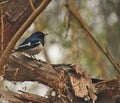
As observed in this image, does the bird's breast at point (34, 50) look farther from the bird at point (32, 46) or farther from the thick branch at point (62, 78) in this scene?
the thick branch at point (62, 78)

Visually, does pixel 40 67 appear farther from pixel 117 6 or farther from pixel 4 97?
pixel 117 6

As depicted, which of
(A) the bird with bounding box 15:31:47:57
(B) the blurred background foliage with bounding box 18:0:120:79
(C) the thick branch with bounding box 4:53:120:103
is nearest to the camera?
(C) the thick branch with bounding box 4:53:120:103

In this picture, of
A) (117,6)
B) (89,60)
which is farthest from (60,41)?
(117,6)

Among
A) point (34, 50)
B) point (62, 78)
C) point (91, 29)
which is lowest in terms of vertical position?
point (62, 78)

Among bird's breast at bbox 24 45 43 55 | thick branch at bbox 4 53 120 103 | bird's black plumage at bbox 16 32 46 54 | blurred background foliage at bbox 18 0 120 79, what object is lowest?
thick branch at bbox 4 53 120 103

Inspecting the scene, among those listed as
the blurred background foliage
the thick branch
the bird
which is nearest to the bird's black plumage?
the bird

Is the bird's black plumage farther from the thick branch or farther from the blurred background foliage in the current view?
the blurred background foliage

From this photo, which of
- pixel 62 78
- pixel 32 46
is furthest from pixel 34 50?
pixel 62 78

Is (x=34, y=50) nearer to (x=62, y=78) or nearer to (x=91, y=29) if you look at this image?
(x=62, y=78)

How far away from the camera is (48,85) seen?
446 cm

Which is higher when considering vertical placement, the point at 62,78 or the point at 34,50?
the point at 34,50

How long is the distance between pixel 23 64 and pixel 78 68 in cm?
45

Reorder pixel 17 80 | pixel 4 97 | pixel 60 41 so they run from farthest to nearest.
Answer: pixel 60 41 < pixel 17 80 < pixel 4 97

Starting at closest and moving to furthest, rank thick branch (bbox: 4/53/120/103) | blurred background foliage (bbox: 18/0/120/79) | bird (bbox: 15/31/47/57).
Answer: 1. thick branch (bbox: 4/53/120/103)
2. bird (bbox: 15/31/47/57)
3. blurred background foliage (bbox: 18/0/120/79)
